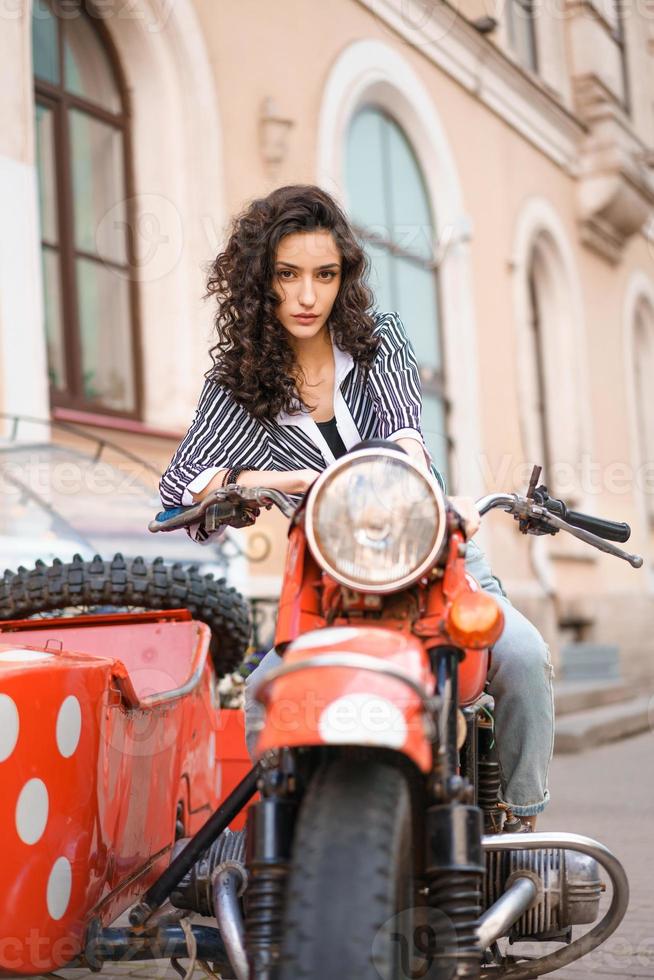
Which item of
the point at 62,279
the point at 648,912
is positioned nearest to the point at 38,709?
the point at 648,912

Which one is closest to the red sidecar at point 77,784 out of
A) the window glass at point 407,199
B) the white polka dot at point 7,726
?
the white polka dot at point 7,726

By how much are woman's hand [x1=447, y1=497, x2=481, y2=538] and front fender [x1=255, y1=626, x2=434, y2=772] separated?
362 mm

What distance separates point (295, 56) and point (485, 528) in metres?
4.49

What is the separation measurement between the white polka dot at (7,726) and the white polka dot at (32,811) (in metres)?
0.08

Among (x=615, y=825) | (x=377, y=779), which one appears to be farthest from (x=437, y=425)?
(x=377, y=779)

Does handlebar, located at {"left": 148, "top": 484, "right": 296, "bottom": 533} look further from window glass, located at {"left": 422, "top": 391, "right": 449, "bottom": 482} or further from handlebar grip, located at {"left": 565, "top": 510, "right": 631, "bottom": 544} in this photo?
window glass, located at {"left": 422, "top": 391, "right": 449, "bottom": 482}

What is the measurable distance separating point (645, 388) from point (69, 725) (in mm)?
16021

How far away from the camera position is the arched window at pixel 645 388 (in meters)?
16.9

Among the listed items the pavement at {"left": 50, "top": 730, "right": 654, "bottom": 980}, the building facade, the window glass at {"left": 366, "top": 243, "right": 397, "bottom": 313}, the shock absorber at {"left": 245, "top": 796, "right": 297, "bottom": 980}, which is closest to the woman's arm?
the shock absorber at {"left": 245, "top": 796, "right": 297, "bottom": 980}

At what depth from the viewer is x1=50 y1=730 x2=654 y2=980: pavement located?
3.35 m

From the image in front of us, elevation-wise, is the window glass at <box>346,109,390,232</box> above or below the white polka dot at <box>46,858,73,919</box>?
above

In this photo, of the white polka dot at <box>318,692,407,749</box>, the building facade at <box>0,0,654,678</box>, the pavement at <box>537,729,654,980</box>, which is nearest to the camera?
the white polka dot at <box>318,692,407,749</box>

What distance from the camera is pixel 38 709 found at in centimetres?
241

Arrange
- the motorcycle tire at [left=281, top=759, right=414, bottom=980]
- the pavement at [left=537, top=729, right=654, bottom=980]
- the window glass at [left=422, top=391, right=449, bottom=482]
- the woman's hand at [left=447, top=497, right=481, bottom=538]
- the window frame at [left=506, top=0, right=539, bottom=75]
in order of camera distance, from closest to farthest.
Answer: the motorcycle tire at [left=281, top=759, right=414, bottom=980], the woman's hand at [left=447, top=497, right=481, bottom=538], the pavement at [left=537, top=729, right=654, bottom=980], the window glass at [left=422, top=391, right=449, bottom=482], the window frame at [left=506, top=0, right=539, bottom=75]
